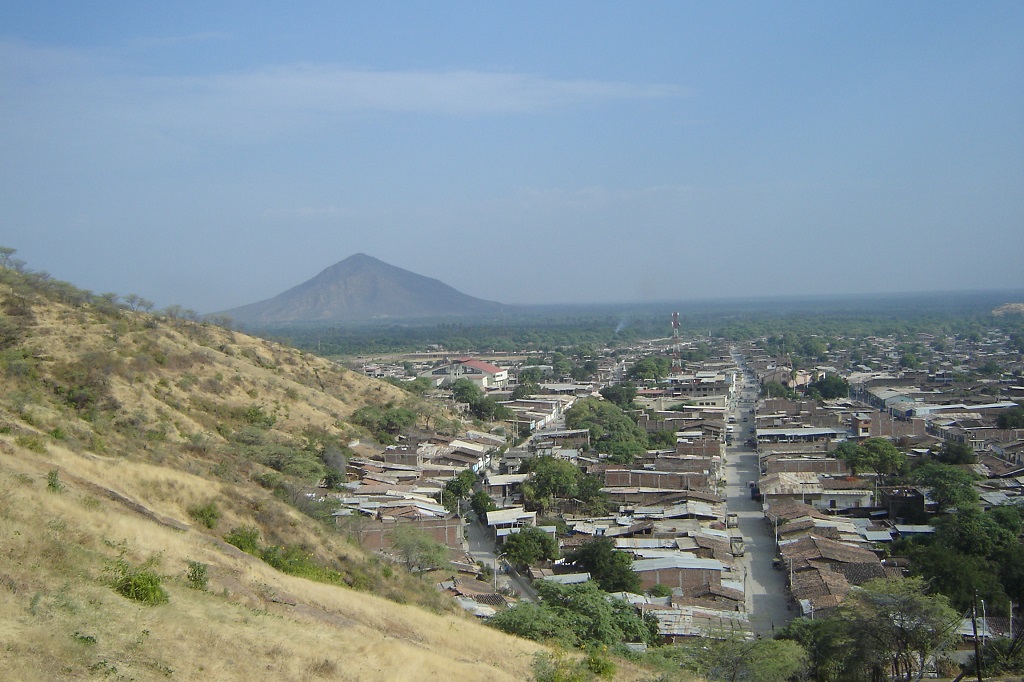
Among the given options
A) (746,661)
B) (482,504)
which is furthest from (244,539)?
(482,504)

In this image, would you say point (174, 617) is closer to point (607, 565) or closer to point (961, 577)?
point (607, 565)

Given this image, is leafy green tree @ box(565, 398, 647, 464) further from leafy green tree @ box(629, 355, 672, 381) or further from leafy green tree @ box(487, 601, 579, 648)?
leafy green tree @ box(487, 601, 579, 648)

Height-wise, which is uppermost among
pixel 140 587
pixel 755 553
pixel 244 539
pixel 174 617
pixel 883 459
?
pixel 140 587

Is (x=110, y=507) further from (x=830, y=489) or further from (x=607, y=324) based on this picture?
(x=607, y=324)

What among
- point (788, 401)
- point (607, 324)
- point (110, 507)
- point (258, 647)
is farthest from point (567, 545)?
point (607, 324)

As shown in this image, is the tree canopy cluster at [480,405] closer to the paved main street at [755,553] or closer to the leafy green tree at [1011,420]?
the paved main street at [755,553]

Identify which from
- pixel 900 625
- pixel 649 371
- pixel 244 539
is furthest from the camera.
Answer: pixel 649 371
